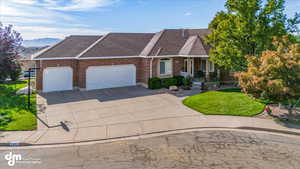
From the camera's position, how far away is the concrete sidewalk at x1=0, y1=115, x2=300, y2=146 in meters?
9.54

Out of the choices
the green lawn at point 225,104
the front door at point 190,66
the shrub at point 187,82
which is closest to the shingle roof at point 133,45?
the front door at point 190,66

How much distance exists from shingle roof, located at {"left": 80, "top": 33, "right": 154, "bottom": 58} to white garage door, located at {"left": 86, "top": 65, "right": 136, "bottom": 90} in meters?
1.28

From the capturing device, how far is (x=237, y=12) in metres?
16.2

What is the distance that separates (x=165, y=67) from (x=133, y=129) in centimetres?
1194

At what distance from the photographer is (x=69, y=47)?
2123 centimetres

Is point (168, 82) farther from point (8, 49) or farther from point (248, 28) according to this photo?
point (8, 49)

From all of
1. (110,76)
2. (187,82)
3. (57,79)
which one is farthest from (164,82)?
(57,79)

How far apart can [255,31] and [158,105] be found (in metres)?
8.60

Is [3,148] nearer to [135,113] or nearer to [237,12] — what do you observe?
[135,113]

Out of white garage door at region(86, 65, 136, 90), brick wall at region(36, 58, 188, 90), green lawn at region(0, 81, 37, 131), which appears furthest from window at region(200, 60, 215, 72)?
green lawn at region(0, 81, 37, 131)

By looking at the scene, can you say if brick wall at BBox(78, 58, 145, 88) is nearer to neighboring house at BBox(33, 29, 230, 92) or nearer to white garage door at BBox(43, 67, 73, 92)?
neighboring house at BBox(33, 29, 230, 92)

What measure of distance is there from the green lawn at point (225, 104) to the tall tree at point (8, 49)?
52.3 ft

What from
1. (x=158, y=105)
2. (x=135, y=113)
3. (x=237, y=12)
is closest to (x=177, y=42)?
(x=237, y=12)

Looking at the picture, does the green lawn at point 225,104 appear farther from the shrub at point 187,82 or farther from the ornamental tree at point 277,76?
the shrub at point 187,82
